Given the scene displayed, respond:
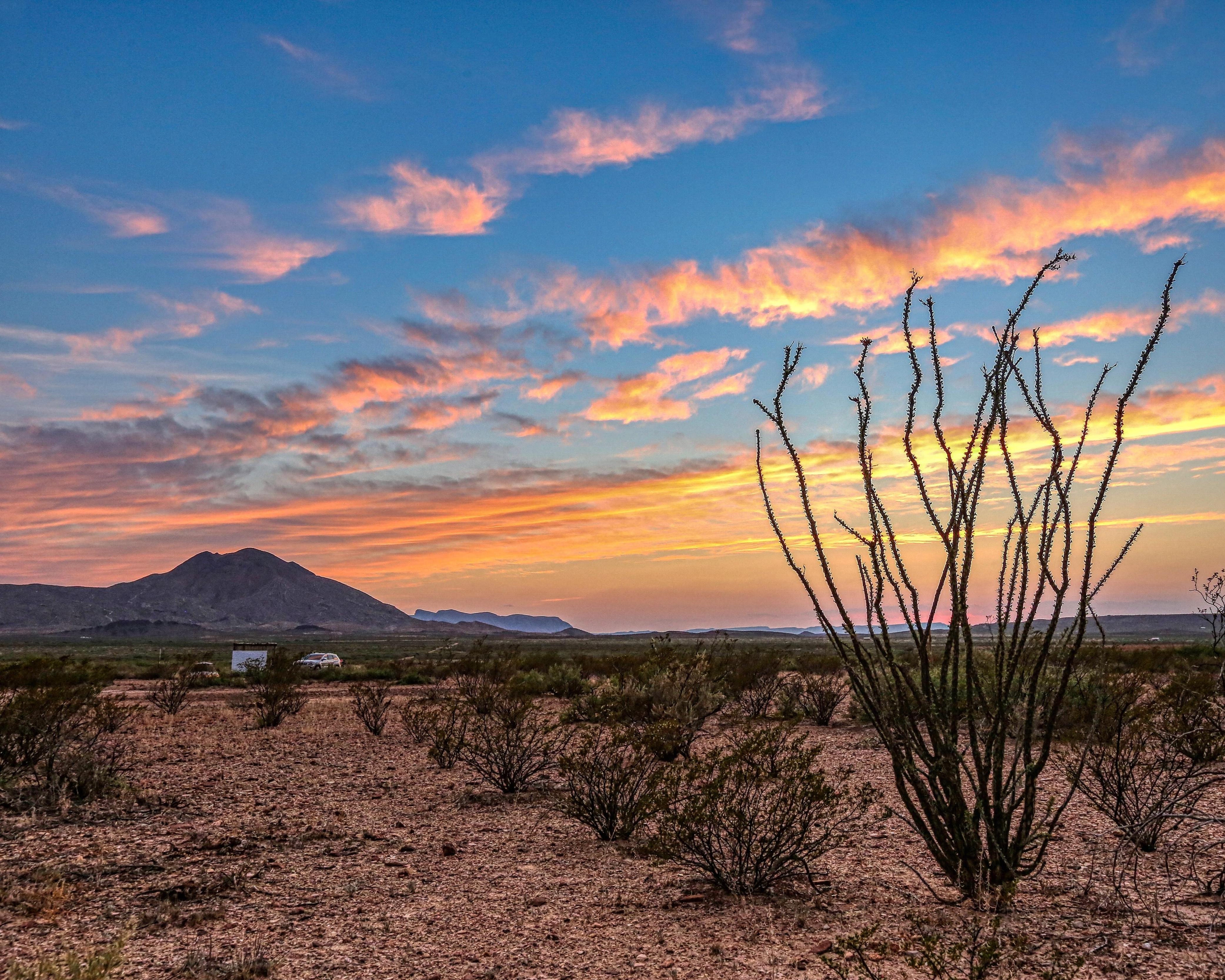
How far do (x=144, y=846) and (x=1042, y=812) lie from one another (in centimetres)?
846

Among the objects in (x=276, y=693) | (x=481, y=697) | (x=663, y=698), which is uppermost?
(x=481, y=697)

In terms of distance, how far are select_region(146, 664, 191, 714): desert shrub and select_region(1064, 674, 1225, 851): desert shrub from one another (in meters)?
18.1

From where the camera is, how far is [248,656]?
37.1 m

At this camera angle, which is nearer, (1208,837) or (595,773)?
(1208,837)

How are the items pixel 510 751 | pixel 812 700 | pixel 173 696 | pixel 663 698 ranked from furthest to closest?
1. pixel 173 696
2. pixel 812 700
3. pixel 663 698
4. pixel 510 751

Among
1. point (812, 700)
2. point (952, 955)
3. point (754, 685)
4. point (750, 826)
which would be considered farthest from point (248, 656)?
point (952, 955)

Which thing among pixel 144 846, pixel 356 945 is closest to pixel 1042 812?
pixel 356 945

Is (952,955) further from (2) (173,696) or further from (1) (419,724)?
(2) (173,696)

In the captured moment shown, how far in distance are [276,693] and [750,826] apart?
43.9ft

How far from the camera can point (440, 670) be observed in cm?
3288

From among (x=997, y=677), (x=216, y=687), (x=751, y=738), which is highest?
(x=997, y=677)

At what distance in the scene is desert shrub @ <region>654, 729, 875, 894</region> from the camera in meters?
6.26

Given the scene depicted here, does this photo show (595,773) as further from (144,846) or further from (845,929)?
(144,846)

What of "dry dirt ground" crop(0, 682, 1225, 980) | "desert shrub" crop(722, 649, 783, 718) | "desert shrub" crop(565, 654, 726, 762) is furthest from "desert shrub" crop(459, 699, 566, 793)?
"desert shrub" crop(722, 649, 783, 718)
